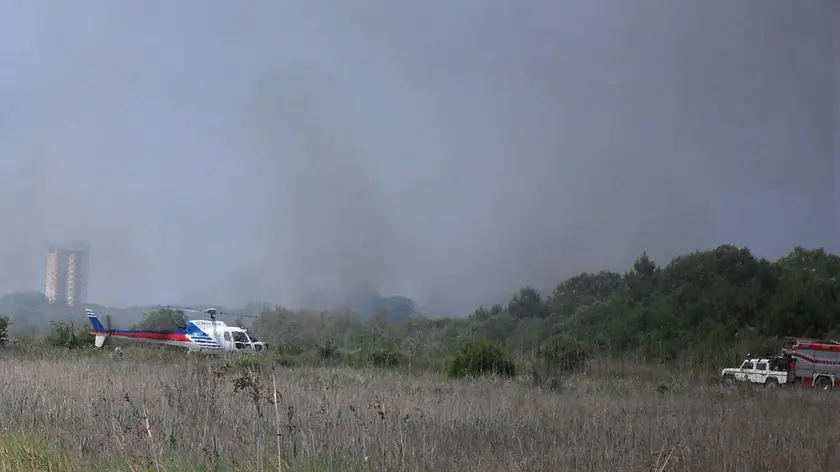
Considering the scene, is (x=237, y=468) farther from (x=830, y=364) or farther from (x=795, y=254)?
(x=795, y=254)

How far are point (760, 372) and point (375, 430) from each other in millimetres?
18130

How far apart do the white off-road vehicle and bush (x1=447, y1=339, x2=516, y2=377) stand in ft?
19.0

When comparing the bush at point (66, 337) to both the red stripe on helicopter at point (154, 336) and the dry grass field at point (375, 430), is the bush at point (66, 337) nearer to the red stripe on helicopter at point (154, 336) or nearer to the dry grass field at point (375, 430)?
the red stripe on helicopter at point (154, 336)

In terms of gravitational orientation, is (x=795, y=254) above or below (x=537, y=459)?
above

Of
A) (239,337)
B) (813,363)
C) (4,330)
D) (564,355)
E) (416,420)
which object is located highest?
(4,330)

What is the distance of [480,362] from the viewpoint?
61.4 ft

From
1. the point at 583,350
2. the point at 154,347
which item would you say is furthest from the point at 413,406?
the point at 154,347

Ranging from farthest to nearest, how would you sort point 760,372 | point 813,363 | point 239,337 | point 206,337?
1. point 239,337
2. point 206,337
3. point 760,372
4. point 813,363

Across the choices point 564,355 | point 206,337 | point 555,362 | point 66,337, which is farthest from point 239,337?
point 555,362

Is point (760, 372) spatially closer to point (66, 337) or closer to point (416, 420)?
point (416, 420)

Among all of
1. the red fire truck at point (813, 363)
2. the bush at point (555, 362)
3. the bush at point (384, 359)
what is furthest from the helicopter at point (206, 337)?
the red fire truck at point (813, 363)

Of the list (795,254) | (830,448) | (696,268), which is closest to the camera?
(830,448)

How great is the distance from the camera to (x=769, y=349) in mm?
25359

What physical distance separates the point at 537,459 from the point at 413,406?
3334 millimetres
